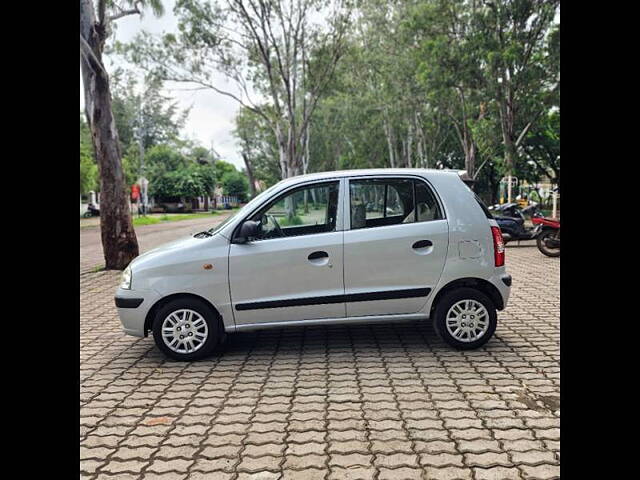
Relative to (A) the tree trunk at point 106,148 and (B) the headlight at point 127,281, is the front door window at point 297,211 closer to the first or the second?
(B) the headlight at point 127,281

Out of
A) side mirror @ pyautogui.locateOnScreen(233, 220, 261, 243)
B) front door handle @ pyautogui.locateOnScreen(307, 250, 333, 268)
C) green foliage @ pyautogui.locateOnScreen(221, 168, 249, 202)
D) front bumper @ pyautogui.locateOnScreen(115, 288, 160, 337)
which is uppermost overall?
green foliage @ pyautogui.locateOnScreen(221, 168, 249, 202)

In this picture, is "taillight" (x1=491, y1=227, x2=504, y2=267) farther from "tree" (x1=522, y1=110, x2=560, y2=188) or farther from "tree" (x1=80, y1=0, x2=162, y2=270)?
"tree" (x1=522, y1=110, x2=560, y2=188)

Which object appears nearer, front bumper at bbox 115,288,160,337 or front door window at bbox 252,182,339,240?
Result: front bumper at bbox 115,288,160,337

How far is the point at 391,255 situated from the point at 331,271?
0.59 metres

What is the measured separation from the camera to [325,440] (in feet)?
11.3

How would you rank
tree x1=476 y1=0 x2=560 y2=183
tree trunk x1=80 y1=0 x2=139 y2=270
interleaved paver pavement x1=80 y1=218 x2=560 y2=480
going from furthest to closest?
tree x1=476 y1=0 x2=560 y2=183 < tree trunk x1=80 y1=0 x2=139 y2=270 < interleaved paver pavement x1=80 y1=218 x2=560 y2=480

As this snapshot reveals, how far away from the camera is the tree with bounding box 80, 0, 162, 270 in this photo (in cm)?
1080

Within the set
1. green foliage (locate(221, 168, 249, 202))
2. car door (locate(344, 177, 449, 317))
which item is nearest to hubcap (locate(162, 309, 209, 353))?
car door (locate(344, 177, 449, 317))

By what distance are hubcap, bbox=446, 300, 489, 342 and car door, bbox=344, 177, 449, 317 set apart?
0.33 m

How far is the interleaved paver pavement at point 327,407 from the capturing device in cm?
315

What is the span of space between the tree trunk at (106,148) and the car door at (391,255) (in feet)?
25.2
